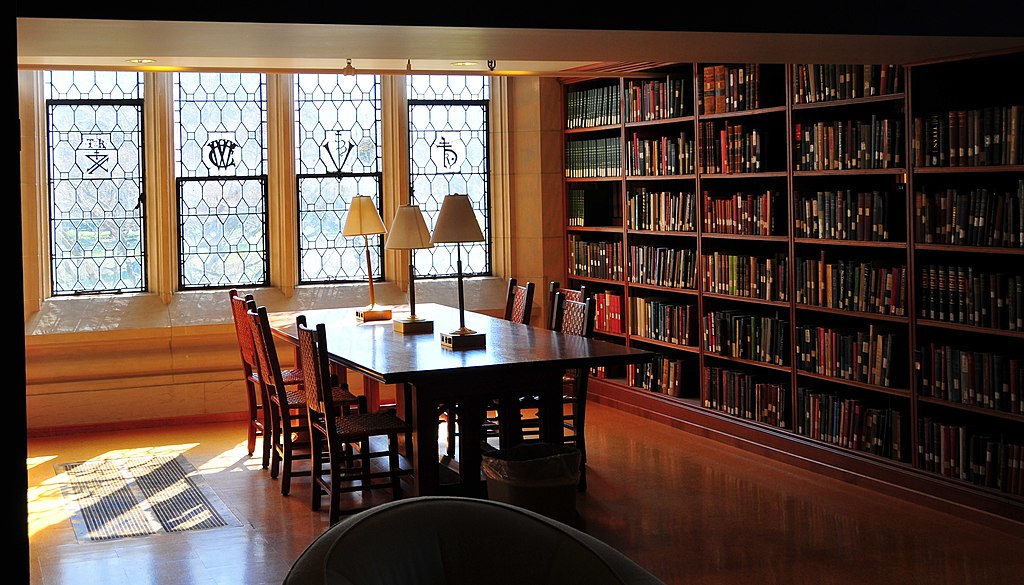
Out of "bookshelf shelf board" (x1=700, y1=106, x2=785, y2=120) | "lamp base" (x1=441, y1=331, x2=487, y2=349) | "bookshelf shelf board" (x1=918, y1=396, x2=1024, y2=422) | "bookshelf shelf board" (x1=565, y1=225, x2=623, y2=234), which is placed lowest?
"bookshelf shelf board" (x1=918, y1=396, x2=1024, y2=422)

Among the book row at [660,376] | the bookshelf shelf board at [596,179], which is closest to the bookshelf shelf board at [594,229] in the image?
the bookshelf shelf board at [596,179]

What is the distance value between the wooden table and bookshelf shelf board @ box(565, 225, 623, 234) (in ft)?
7.30

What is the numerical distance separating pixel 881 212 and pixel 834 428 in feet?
3.84

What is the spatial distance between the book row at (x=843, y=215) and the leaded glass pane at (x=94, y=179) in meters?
4.56

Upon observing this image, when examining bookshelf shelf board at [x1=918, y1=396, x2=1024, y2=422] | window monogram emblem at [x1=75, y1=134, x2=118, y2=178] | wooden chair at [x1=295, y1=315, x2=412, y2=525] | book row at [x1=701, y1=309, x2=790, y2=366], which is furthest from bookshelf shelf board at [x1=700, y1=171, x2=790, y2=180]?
window monogram emblem at [x1=75, y1=134, x2=118, y2=178]

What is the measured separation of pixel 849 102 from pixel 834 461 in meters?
1.84

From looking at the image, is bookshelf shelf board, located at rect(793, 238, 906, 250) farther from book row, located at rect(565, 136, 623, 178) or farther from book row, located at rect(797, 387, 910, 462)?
book row, located at rect(565, 136, 623, 178)

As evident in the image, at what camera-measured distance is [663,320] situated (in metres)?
7.64

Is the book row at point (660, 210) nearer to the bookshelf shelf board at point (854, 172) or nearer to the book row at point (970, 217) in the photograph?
the bookshelf shelf board at point (854, 172)

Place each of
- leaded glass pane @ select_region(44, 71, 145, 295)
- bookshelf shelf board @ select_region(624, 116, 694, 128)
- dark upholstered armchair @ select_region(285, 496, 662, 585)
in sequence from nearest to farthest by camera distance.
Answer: dark upholstered armchair @ select_region(285, 496, 662, 585)
bookshelf shelf board @ select_region(624, 116, 694, 128)
leaded glass pane @ select_region(44, 71, 145, 295)

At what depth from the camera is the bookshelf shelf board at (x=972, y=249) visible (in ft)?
16.7

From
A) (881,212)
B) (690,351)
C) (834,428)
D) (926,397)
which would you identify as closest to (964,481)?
(926,397)

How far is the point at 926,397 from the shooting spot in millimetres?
5613

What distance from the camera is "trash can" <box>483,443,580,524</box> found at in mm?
5070
